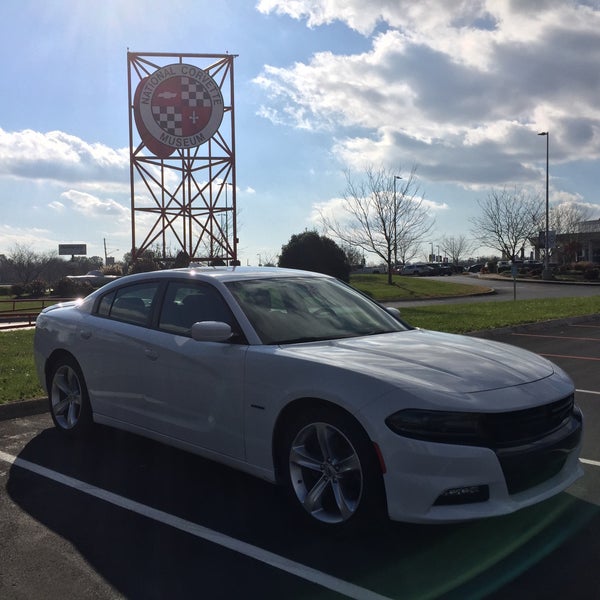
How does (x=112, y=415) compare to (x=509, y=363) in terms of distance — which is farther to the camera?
(x=112, y=415)

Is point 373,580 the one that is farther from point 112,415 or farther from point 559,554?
point 112,415

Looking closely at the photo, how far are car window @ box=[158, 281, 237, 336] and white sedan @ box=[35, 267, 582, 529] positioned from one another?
0.01 metres

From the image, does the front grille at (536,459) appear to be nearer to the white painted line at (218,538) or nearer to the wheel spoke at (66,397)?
the white painted line at (218,538)

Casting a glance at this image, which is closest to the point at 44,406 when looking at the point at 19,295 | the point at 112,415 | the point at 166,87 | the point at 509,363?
the point at 112,415

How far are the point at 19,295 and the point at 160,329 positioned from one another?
41.8 m

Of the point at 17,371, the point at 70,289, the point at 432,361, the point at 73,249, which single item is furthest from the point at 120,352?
the point at 73,249

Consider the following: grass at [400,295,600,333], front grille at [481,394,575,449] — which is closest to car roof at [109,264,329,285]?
front grille at [481,394,575,449]

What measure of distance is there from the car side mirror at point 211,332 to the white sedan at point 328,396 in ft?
0.05

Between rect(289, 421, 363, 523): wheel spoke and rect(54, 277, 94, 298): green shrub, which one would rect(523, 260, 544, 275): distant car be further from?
rect(289, 421, 363, 523): wheel spoke

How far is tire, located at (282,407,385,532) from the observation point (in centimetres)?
322

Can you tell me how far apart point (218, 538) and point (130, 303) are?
89.9 inches

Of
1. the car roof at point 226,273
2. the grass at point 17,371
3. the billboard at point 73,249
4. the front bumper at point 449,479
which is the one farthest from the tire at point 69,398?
the billboard at point 73,249

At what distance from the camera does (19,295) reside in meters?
42.3

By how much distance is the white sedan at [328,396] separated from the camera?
10.2 feet
